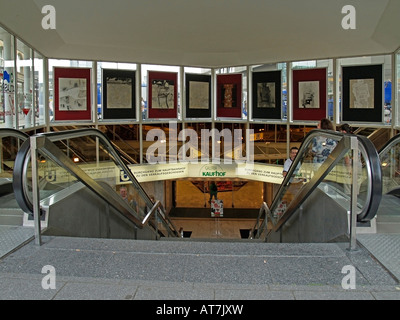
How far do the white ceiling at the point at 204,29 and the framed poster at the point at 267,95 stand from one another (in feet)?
1.78

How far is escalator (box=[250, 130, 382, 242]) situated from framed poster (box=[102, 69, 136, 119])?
8.70 meters

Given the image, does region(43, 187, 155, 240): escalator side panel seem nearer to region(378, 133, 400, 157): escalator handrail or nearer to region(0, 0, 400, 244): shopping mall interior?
region(0, 0, 400, 244): shopping mall interior

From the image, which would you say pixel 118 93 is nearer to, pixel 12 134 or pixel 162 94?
pixel 162 94

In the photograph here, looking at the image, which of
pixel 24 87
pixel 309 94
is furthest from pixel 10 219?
pixel 309 94

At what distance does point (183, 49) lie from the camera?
41.0 ft

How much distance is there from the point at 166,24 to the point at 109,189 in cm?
644

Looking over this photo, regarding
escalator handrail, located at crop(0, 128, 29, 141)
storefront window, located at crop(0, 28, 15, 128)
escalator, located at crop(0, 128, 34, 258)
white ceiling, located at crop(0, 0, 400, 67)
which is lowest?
escalator, located at crop(0, 128, 34, 258)

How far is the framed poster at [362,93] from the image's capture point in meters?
11.3

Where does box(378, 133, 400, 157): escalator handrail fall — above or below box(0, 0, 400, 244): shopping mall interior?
below

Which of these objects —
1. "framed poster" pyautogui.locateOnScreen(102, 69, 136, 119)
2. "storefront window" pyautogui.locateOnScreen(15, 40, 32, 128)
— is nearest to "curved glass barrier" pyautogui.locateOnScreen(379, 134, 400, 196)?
"storefront window" pyautogui.locateOnScreen(15, 40, 32, 128)

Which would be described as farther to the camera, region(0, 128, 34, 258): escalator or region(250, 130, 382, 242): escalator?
region(0, 128, 34, 258): escalator

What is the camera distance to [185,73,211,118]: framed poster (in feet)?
47.2

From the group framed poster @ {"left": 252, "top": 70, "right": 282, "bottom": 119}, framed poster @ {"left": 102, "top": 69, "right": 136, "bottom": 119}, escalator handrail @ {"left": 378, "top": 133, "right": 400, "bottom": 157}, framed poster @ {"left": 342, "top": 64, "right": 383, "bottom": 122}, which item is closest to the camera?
escalator handrail @ {"left": 378, "top": 133, "right": 400, "bottom": 157}

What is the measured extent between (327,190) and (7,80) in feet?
21.5
